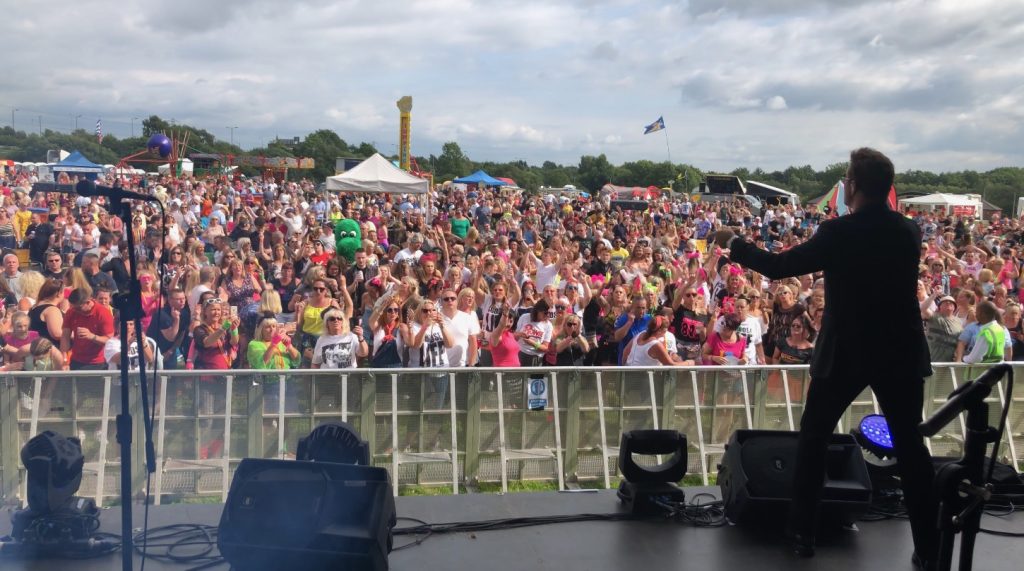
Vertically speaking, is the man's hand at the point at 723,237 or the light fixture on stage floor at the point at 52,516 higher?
the man's hand at the point at 723,237

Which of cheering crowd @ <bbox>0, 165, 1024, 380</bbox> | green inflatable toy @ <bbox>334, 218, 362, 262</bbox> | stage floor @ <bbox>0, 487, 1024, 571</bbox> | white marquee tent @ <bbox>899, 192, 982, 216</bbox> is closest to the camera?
stage floor @ <bbox>0, 487, 1024, 571</bbox>

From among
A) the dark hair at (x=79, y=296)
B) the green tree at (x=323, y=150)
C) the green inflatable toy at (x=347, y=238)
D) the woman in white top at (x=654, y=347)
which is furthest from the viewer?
the green tree at (x=323, y=150)

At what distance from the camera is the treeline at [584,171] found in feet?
63.5

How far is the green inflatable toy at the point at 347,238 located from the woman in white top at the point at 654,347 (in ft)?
18.8

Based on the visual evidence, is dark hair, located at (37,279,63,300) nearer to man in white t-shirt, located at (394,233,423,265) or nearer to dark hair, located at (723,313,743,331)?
man in white t-shirt, located at (394,233,423,265)

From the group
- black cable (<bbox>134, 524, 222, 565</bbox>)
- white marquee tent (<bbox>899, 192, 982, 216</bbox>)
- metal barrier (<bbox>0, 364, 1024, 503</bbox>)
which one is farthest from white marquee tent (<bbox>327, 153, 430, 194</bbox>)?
white marquee tent (<bbox>899, 192, 982, 216</bbox>)

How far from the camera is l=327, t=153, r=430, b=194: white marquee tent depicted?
44.9 feet

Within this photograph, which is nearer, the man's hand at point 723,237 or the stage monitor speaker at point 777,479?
the man's hand at point 723,237

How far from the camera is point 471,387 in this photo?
535 cm

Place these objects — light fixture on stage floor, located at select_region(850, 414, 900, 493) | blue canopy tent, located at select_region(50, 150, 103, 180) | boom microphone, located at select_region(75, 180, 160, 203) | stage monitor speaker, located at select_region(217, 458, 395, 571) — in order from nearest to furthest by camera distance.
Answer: boom microphone, located at select_region(75, 180, 160, 203), stage monitor speaker, located at select_region(217, 458, 395, 571), light fixture on stage floor, located at select_region(850, 414, 900, 493), blue canopy tent, located at select_region(50, 150, 103, 180)

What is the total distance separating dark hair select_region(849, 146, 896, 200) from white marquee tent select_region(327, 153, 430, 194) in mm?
11477

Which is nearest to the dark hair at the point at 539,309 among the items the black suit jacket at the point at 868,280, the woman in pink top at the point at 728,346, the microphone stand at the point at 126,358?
the woman in pink top at the point at 728,346

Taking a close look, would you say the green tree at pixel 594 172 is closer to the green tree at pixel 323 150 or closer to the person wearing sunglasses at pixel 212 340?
the green tree at pixel 323 150

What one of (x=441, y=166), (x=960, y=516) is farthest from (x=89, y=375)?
(x=441, y=166)
